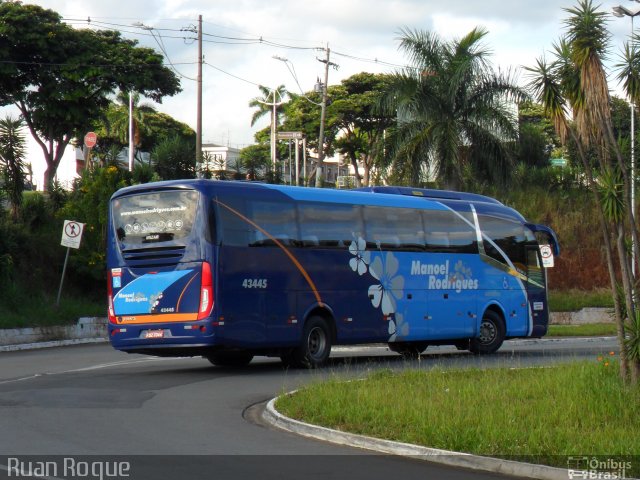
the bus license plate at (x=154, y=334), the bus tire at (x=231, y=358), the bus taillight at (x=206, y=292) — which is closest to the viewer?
the bus taillight at (x=206, y=292)

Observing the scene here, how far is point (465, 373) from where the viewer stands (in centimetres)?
1688

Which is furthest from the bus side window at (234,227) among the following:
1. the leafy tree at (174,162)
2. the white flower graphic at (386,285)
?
the leafy tree at (174,162)

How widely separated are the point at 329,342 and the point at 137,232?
437 centimetres

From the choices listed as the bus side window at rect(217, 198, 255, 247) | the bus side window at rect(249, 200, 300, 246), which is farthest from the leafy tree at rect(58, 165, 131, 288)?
the bus side window at rect(217, 198, 255, 247)

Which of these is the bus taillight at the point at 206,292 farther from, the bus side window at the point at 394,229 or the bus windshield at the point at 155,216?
the bus side window at the point at 394,229

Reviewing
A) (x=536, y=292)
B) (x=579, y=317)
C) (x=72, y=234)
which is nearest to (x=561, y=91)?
(x=536, y=292)

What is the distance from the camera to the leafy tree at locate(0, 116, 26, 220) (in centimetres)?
3431

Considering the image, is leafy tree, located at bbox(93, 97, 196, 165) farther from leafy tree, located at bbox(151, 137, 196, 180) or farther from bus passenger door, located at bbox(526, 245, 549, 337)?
bus passenger door, located at bbox(526, 245, 549, 337)

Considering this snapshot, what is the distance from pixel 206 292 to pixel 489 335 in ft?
29.3

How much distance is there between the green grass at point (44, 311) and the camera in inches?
1195

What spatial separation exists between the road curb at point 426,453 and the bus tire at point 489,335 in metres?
12.8

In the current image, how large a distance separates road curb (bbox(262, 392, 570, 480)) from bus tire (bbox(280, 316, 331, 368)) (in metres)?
7.51

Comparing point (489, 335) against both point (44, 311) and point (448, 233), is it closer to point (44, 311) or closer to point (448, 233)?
point (448, 233)

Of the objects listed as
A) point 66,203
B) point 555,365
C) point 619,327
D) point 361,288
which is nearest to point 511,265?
point 361,288
